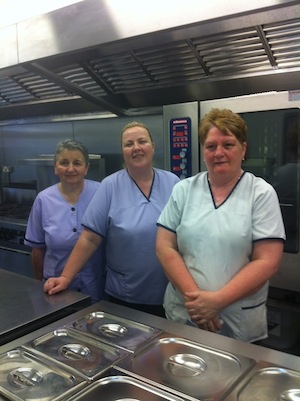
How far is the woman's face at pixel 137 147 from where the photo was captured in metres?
1.40

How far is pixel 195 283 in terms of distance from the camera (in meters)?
1.09

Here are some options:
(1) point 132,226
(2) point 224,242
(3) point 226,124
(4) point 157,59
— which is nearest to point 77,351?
(2) point 224,242

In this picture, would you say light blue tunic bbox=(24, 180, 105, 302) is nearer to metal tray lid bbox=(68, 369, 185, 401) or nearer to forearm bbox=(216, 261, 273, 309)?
forearm bbox=(216, 261, 273, 309)

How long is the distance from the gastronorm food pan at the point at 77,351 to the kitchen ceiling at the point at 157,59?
109 centimetres

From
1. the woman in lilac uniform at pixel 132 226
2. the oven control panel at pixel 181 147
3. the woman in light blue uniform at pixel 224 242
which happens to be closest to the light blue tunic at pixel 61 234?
the woman in lilac uniform at pixel 132 226

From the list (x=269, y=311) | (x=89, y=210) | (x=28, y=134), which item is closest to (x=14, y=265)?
(x=28, y=134)

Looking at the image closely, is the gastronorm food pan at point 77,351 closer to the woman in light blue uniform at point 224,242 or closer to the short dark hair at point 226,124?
the woman in light blue uniform at point 224,242

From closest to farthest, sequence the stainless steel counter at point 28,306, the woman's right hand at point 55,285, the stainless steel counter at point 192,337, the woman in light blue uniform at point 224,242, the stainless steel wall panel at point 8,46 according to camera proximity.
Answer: the stainless steel counter at point 192,337
the stainless steel counter at point 28,306
the woman in light blue uniform at point 224,242
the woman's right hand at point 55,285
the stainless steel wall panel at point 8,46

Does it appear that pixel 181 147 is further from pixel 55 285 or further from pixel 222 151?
pixel 55 285

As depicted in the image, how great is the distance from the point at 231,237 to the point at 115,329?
16.1 inches

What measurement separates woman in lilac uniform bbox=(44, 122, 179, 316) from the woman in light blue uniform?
22 cm

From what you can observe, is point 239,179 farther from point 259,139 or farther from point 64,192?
point 64,192

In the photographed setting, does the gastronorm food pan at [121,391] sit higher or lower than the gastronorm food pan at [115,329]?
lower

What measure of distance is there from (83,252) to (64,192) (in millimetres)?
380
